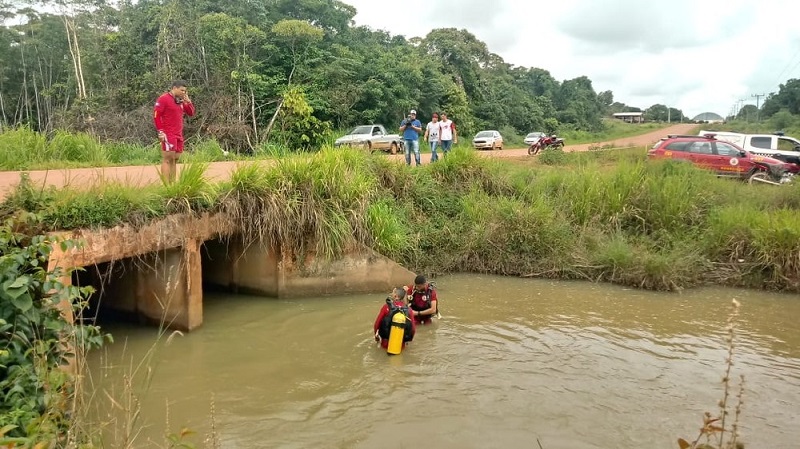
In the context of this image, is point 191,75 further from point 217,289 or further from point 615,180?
point 615,180

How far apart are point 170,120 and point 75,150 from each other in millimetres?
6353

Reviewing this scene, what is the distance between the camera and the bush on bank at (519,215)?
9.66 meters

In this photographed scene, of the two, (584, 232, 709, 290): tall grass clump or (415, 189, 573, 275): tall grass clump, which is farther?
(415, 189, 573, 275): tall grass clump

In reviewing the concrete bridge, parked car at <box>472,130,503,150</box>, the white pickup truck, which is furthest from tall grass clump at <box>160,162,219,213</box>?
parked car at <box>472,130,503,150</box>

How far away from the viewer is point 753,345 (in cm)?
843

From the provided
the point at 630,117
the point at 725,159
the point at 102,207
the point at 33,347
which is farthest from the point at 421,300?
the point at 630,117

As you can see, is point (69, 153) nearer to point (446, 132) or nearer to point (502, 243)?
point (446, 132)

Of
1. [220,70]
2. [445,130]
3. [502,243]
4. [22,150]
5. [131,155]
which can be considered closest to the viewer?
[22,150]

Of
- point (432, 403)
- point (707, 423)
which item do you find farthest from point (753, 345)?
point (707, 423)

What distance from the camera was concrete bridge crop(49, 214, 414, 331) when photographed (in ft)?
24.2

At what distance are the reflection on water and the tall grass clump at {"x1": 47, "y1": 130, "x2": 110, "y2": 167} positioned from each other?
20.2ft

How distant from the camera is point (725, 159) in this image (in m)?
17.1

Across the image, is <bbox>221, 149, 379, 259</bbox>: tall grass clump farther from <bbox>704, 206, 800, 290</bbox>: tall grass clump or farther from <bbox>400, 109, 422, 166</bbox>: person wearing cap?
<bbox>704, 206, 800, 290</bbox>: tall grass clump

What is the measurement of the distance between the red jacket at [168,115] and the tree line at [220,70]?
1359 centimetres
